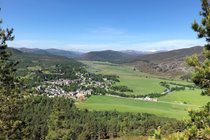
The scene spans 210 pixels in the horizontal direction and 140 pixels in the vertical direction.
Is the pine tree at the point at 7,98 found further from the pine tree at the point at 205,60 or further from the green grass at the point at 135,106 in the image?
the green grass at the point at 135,106

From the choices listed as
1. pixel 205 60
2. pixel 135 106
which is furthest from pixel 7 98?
pixel 135 106

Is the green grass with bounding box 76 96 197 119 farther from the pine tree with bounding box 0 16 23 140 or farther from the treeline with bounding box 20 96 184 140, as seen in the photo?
the pine tree with bounding box 0 16 23 140

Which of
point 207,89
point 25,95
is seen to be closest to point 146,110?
point 25,95

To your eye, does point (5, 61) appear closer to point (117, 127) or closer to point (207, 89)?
point (207, 89)

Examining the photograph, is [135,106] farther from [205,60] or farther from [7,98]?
[205,60]

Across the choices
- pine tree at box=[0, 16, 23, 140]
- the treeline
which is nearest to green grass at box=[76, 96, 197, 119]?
the treeline

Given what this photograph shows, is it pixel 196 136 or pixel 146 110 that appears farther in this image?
pixel 146 110
